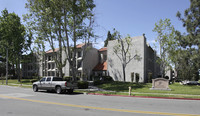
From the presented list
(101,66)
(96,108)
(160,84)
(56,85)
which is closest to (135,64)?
(101,66)

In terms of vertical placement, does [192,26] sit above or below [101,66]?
above

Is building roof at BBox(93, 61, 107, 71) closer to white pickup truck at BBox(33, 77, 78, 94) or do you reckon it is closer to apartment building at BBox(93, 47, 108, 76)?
apartment building at BBox(93, 47, 108, 76)

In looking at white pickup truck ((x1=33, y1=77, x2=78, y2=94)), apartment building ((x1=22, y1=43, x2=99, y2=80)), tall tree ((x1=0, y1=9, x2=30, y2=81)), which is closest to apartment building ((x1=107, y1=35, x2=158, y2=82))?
apartment building ((x1=22, y1=43, x2=99, y2=80))

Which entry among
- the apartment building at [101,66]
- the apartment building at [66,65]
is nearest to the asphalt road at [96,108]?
the apartment building at [66,65]

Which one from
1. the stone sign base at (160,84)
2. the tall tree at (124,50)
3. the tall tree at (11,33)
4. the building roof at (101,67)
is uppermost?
the tall tree at (11,33)

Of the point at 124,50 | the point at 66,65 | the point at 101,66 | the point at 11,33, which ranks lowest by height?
the point at 101,66

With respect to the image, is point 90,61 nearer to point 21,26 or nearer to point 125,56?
point 125,56

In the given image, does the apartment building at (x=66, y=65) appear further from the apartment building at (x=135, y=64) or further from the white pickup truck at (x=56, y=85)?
the white pickup truck at (x=56, y=85)

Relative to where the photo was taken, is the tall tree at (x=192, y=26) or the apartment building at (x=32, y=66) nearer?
the tall tree at (x=192, y=26)

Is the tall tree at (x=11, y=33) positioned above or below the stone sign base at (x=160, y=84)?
above

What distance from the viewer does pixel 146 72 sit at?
30766 millimetres

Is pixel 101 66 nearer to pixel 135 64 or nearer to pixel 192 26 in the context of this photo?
pixel 135 64

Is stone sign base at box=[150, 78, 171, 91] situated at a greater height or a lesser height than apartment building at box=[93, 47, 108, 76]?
lesser

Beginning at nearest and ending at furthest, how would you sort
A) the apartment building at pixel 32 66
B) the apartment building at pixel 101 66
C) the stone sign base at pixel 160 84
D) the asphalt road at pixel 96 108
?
the asphalt road at pixel 96 108 < the stone sign base at pixel 160 84 < the apartment building at pixel 101 66 < the apartment building at pixel 32 66
